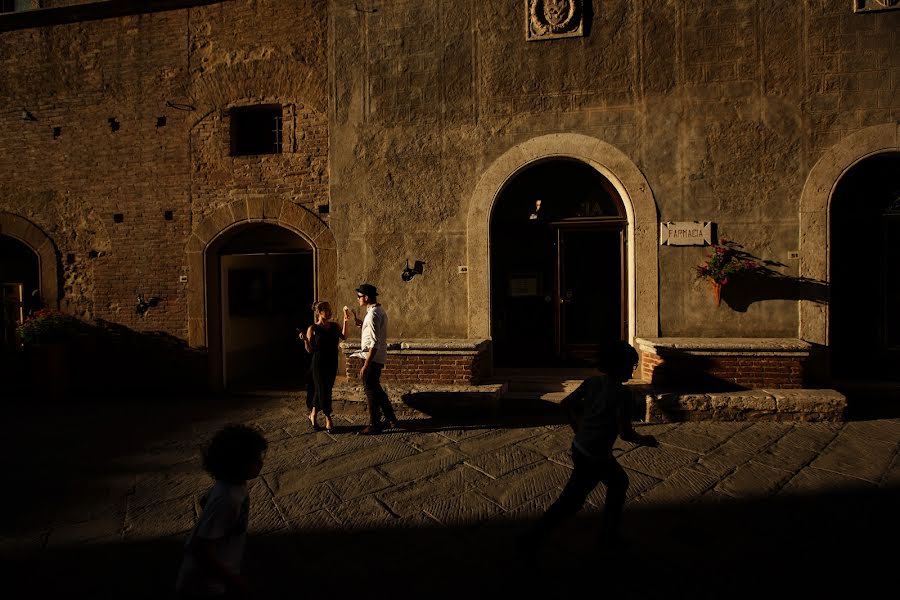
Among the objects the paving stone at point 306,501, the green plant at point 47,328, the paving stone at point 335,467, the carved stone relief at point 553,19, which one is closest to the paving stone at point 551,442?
the paving stone at point 335,467

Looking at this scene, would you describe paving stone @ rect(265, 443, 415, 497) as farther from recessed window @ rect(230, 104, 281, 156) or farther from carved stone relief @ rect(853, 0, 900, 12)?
carved stone relief @ rect(853, 0, 900, 12)

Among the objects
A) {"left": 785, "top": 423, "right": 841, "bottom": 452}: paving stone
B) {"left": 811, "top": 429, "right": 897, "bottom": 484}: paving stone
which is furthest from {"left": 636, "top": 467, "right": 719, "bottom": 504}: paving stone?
{"left": 785, "top": 423, "right": 841, "bottom": 452}: paving stone

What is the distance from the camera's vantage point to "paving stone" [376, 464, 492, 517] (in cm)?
377

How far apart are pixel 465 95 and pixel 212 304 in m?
5.19

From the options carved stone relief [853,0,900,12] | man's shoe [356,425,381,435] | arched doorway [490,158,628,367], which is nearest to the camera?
man's shoe [356,425,381,435]

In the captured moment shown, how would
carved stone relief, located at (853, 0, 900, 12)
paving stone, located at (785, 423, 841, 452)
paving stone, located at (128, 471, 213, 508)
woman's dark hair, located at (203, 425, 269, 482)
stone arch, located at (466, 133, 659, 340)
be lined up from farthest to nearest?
1. stone arch, located at (466, 133, 659, 340)
2. carved stone relief, located at (853, 0, 900, 12)
3. paving stone, located at (785, 423, 841, 452)
4. paving stone, located at (128, 471, 213, 508)
5. woman's dark hair, located at (203, 425, 269, 482)

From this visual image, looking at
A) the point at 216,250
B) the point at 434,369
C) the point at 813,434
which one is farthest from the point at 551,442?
the point at 216,250

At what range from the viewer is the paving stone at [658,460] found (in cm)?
429

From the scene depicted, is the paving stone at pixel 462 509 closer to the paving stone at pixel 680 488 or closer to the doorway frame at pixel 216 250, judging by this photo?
the paving stone at pixel 680 488

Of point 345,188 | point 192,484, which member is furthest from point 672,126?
point 192,484

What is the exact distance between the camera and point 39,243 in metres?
8.26

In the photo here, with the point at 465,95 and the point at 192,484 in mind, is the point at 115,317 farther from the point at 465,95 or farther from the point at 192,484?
the point at 465,95

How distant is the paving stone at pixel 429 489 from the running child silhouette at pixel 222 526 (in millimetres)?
1846

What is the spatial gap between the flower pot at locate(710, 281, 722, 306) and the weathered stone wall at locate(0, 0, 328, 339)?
5.62 m
